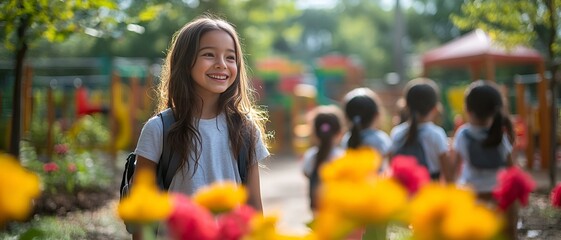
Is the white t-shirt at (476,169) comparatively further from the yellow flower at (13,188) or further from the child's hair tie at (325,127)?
the yellow flower at (13,188)

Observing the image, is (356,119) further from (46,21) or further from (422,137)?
(46,21)

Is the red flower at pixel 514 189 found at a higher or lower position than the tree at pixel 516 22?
lower

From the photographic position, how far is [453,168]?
471 centimetres

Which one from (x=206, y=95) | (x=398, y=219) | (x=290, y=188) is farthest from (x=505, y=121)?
(x=290, y=188)

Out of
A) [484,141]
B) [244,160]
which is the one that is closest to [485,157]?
[484,141]

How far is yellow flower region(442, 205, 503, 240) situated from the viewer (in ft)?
2.73

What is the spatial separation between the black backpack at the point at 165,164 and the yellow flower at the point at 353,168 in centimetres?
177

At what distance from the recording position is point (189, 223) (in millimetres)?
993

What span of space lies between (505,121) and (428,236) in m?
3.74

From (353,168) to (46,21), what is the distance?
160 inches

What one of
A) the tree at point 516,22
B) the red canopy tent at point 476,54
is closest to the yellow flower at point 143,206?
the tree at point 516,22

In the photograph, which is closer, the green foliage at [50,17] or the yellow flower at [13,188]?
the yellow flower at [13,188]

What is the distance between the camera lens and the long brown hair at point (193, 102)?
106 inches

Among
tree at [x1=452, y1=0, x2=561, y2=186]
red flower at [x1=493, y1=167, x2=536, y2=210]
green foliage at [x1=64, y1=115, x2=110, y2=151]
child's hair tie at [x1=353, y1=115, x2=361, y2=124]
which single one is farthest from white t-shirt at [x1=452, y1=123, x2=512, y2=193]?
green foliage at [x1=64, y1=115, x2=110, y2=151]
